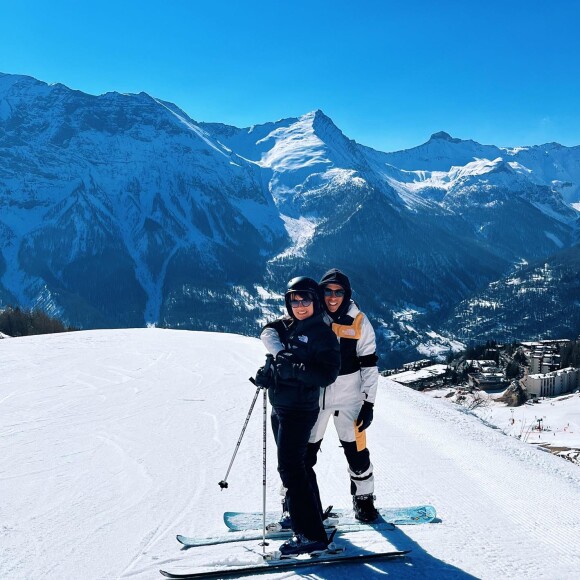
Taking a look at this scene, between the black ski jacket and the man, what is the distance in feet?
2.78

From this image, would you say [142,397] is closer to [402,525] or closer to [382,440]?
[382,440]

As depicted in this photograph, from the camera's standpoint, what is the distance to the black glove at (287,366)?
505 cm

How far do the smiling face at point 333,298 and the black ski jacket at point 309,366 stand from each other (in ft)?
2.87

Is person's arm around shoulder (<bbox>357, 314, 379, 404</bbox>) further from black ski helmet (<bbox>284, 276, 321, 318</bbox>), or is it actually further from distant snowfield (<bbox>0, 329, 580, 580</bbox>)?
distant snowfield (<bbox>0, 329, 580, 580</bbox>)

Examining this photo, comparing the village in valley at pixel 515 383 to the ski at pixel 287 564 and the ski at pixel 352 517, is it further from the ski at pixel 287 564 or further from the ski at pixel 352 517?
the ski at pixel 287 564

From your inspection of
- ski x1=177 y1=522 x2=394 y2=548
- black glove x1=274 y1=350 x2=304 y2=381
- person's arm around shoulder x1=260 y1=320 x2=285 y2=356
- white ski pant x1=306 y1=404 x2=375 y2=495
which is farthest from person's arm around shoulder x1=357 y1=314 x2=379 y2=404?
ski x1=177 y1=522 x2=394 y2=548

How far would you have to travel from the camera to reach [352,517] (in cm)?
633

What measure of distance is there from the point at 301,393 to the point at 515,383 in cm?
7605

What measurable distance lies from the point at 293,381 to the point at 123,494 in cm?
350

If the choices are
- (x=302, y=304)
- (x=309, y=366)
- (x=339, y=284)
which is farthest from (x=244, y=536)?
(x=339, y=284)

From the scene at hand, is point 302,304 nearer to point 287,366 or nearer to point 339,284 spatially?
point 287,366

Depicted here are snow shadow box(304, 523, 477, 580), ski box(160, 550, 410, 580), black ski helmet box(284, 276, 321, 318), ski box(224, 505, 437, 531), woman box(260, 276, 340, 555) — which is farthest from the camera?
ski box(224, 505, 437, 531)

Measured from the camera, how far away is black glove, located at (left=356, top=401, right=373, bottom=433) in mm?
6047

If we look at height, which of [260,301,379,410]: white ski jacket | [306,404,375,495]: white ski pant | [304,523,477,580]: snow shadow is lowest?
[304,523,477,580]: snow shadow
